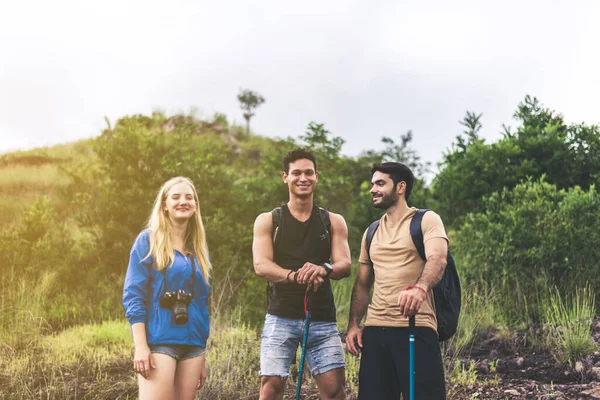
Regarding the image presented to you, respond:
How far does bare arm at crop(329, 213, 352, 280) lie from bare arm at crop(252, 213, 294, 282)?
1.06 feet

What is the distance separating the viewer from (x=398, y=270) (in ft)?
12.5

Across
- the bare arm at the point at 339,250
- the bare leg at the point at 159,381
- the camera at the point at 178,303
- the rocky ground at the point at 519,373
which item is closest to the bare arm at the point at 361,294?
the bare arm at the point at 339,250

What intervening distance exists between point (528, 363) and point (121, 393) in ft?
15.4

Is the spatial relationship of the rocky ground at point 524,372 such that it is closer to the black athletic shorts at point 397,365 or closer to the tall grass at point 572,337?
the tall grass at point 572,337

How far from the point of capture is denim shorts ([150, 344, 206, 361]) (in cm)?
351

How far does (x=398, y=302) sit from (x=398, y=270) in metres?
0.29

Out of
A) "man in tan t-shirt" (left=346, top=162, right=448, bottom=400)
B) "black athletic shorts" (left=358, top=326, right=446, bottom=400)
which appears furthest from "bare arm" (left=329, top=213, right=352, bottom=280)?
"black athletic shorts" (left=358, top=326, right=446, bottom=400)

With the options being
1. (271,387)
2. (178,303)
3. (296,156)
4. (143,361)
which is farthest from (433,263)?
(143,361)

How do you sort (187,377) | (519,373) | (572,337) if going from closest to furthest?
1. (187,377)
2. (519,373)
3. (572,337)

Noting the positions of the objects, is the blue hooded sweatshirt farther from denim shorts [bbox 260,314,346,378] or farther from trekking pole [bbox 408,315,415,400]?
trekking pole [bbox 408,315,415,400]

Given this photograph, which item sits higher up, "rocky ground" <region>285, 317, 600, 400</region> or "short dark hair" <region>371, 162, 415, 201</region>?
"short dark hair" <region>371, 162, 415, 201</region>

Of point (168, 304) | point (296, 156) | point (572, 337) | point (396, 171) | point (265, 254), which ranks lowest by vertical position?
point (572, 337)

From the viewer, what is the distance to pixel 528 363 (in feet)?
23.8

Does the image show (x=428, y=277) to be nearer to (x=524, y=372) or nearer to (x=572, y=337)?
(x=524, y=372)
